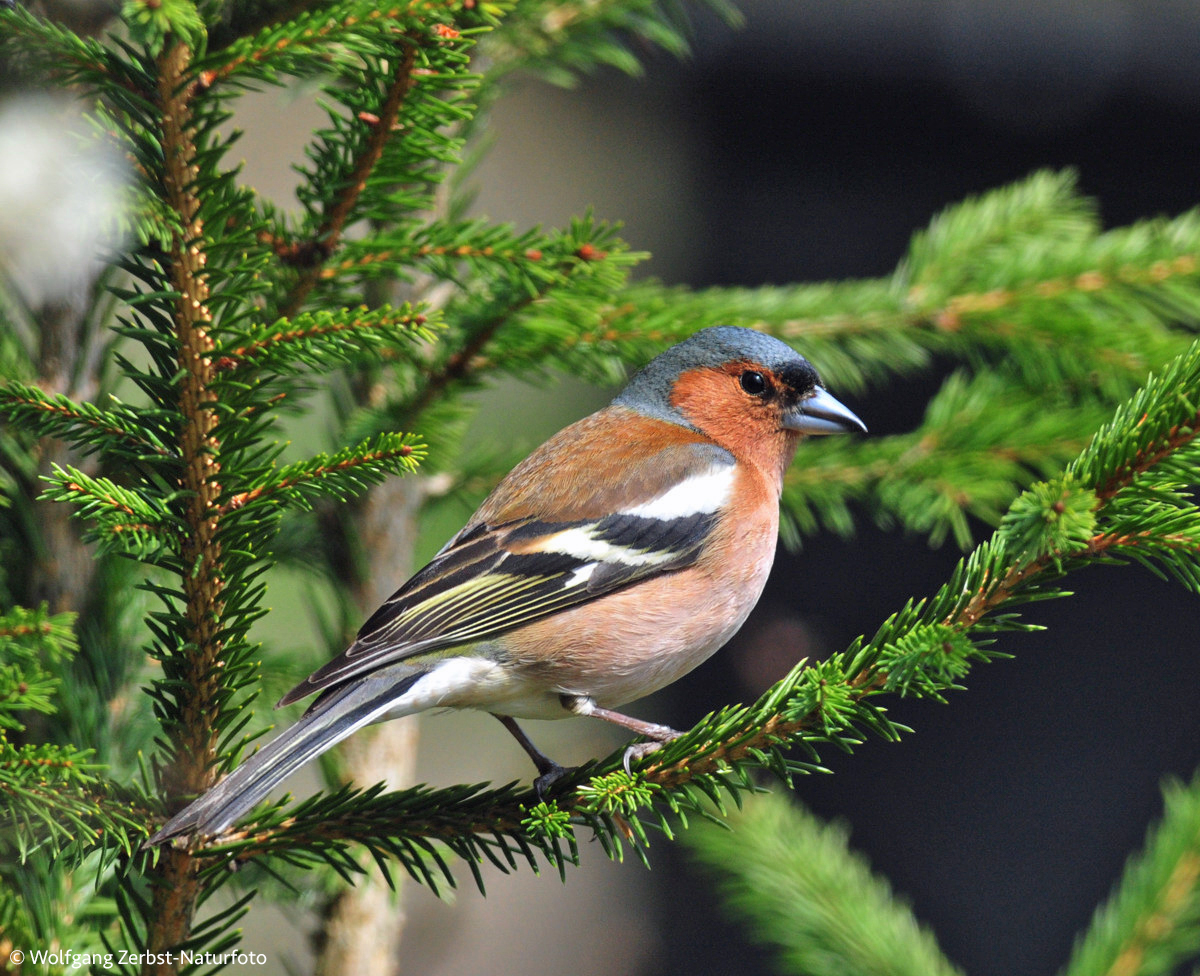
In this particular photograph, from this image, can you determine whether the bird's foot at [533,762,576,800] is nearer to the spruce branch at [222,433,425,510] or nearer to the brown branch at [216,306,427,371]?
the spruce branch at [222,433,425,510]

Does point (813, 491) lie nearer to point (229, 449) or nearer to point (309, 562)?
point (309, 562)

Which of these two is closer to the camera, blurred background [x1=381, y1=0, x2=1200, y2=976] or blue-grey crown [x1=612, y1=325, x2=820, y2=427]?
blue-grey crown [x1=612, y1=325, x2=820, y2=427]

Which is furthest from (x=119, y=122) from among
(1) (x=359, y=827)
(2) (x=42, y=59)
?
(1) (x=359, y=827)

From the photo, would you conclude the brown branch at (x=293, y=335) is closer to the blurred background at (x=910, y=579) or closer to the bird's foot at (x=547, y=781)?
the bird's foot at (x=547, y=781)

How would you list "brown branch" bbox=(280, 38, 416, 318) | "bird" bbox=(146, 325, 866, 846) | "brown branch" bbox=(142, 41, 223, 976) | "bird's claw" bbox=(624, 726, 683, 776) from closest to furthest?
"brown branch" bbox=(142, 41, 223, 976) < "brown branch" bbox=(280, 38, 416, 318) < "bird's claw" bbox=(624, 726, 683, 776) < "bird" bbox=(146, 325, 866, 846)

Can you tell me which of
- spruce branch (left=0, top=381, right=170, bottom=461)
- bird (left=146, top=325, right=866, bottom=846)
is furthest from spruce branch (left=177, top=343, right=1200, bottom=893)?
spruce branch (left=0, top=381, right=170, bottom=461)
